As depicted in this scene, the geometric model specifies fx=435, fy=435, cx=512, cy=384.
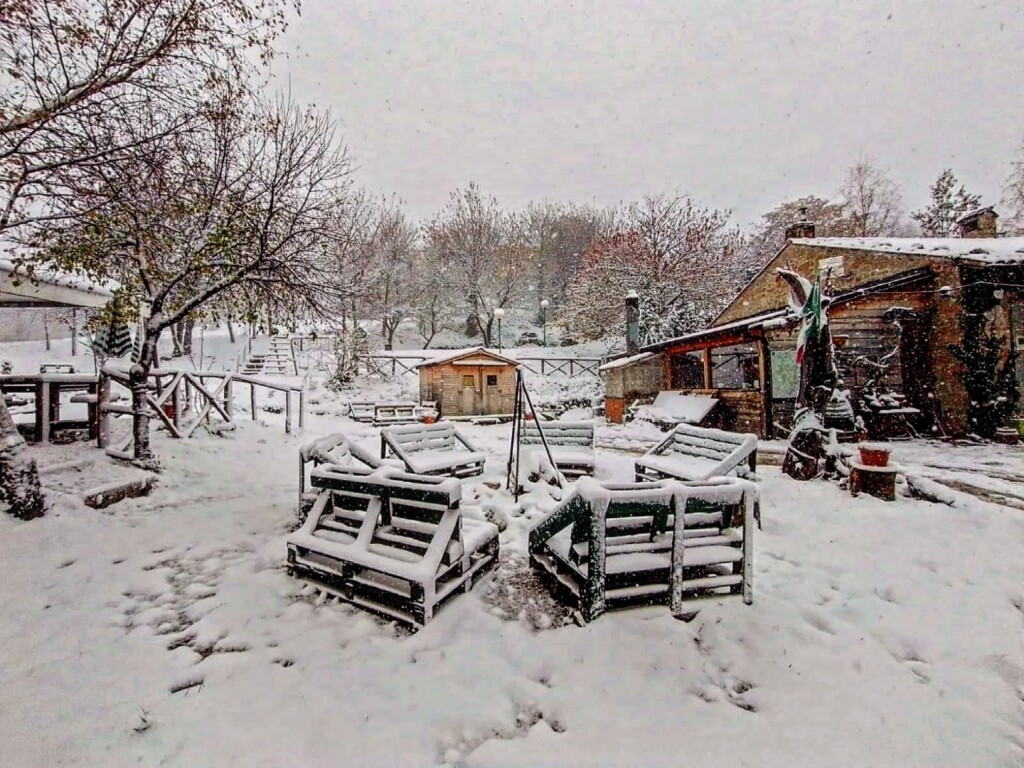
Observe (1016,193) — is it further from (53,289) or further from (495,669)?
(53,289)

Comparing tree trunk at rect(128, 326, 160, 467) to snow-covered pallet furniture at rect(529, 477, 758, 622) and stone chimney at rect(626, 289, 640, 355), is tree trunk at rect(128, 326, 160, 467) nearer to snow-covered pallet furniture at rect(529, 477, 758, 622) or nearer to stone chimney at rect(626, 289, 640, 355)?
snow-covered pallet furniture at rect(529, 477, 758, 622)

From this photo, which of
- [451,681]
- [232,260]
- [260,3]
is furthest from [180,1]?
[451,681]

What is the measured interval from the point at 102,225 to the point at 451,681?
529 centimetres

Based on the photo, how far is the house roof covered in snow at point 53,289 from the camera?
4827 mm

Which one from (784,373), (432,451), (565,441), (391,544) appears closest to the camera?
(391,544)

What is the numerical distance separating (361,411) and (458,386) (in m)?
3.46

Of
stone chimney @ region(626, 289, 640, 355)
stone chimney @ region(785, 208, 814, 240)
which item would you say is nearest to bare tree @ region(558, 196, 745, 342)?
stone chimney @ region(626, 289, 640, 355)

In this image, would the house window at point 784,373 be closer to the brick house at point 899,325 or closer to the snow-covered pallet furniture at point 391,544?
the brick house at point 899,325

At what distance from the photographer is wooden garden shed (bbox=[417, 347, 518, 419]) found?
15.8 m

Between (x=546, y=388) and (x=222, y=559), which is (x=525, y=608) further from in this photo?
(x=546, y=388)

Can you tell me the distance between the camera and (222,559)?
12.7ft

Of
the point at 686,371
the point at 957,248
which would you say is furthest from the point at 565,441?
the point at 957,248

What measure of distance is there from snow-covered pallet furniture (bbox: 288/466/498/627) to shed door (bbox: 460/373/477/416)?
481 inches

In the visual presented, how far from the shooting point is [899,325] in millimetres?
9805
